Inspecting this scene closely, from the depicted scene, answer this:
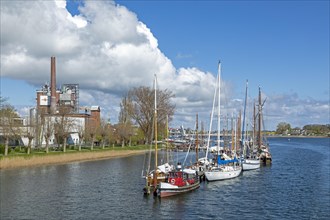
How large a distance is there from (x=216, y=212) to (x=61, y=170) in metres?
31.1

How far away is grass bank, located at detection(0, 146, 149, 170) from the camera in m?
57.9

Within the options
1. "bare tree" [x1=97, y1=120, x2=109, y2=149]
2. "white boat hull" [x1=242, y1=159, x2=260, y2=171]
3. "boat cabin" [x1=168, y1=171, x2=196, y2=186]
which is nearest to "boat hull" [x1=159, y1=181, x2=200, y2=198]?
"boat cabin" [x1=168, y1=171, x2=196, y2=186]

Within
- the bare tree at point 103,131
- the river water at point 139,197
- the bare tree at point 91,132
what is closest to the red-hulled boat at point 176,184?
the river water at point 139,197

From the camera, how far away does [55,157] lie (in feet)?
221

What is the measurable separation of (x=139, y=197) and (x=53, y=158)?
105 feet

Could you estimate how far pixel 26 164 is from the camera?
60.3 metres

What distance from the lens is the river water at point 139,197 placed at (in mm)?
32469

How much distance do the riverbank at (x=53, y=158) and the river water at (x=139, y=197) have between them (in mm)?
2402

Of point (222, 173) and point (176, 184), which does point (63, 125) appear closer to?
point (222, 173)

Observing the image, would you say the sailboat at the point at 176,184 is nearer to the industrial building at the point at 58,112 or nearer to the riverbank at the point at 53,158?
the riverbank at the point at 53,158

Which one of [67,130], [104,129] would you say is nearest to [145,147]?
[104,129]

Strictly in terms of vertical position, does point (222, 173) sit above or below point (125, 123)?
below

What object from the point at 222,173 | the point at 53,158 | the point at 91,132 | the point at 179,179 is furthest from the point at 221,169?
the point at 91,132

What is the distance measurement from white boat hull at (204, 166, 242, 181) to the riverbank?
26955mm
